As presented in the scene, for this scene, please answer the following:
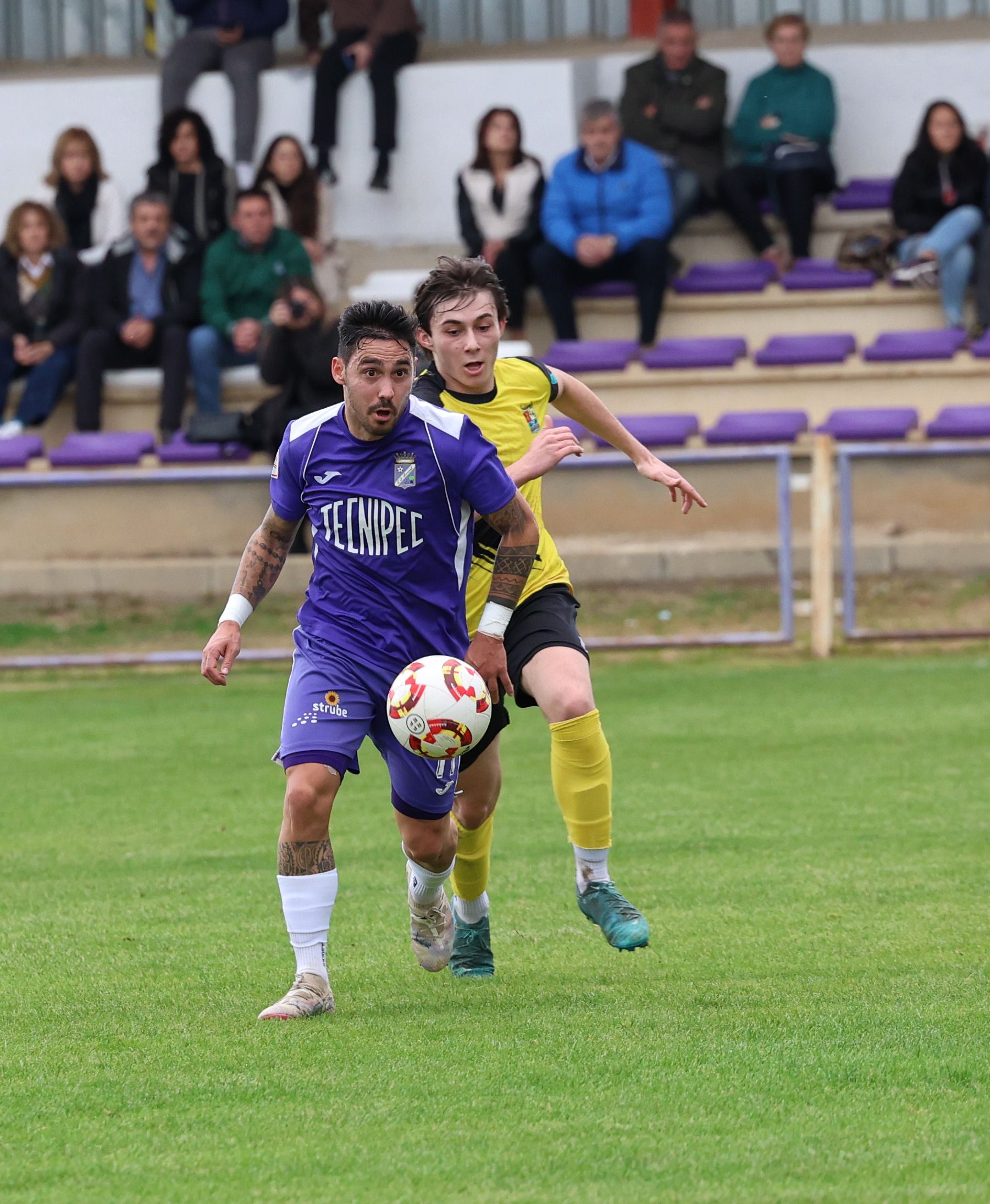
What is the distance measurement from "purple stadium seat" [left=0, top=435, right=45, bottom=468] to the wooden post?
614 cm

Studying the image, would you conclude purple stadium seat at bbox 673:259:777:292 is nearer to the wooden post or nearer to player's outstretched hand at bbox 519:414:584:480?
the wooden post

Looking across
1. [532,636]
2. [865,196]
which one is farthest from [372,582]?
[865,196]

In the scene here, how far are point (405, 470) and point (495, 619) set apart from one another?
18.0 inches

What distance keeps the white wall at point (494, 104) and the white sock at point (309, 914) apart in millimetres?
13598

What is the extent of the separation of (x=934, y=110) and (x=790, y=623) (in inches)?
201

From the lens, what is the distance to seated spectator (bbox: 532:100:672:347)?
15.1 meters

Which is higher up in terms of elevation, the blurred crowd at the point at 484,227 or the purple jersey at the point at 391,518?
the blurred crowd at the point at 484,227

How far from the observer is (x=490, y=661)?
478 cm

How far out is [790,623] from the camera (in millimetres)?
12789

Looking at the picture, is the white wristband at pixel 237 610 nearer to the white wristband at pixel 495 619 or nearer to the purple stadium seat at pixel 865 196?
the white wristband at pixel 495 619

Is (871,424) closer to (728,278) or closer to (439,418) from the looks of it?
(728,278)

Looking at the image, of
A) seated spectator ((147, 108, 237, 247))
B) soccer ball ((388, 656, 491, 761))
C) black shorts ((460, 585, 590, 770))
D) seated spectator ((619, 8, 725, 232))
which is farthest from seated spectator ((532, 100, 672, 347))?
soccer ball ((388, 656, 491, 761))

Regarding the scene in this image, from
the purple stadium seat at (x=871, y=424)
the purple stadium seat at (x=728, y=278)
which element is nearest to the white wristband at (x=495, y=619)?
the purple stadium seat at (x=871, y=424)

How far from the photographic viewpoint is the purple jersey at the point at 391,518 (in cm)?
475
